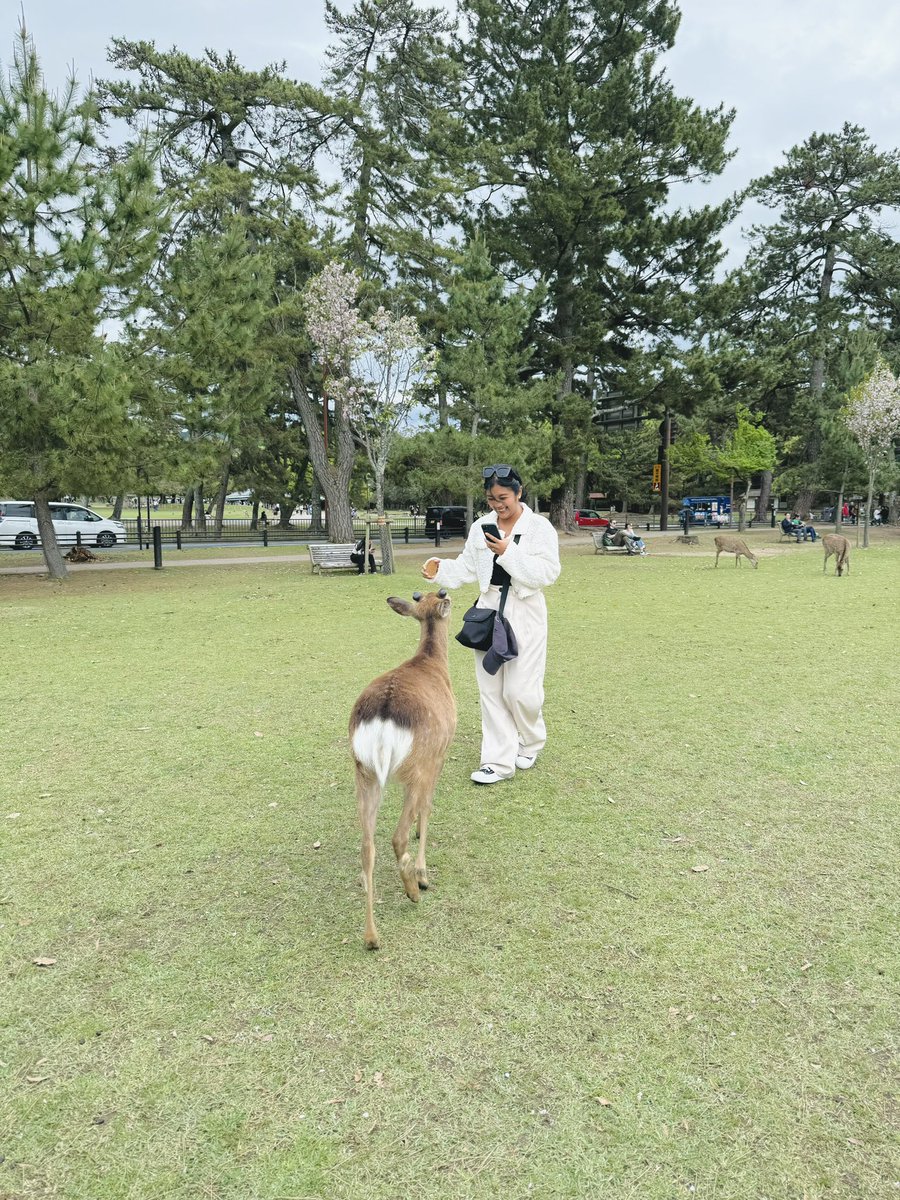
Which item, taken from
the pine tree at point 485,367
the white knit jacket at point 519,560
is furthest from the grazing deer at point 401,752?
the pine tree at point 485,367

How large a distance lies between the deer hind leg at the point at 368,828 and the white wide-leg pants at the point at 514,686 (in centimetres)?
184

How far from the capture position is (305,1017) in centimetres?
272

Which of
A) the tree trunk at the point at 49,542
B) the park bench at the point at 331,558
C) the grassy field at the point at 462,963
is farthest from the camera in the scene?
the park bench at the point at 331,558

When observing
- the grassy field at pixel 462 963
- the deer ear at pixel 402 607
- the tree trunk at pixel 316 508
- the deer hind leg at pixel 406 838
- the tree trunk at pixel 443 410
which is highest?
the tree trunk at pixel 443 410

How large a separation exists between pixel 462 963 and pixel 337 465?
2317cm

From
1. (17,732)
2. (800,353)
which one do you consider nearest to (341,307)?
(17,732)

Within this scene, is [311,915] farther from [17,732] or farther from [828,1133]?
[17,732]

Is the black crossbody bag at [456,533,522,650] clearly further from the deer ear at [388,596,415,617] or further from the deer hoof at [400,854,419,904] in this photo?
the deer hoof at [400,854,419,904]

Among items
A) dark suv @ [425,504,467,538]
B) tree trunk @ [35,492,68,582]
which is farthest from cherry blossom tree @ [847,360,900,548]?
tree trunk @ [35,492,68,582]

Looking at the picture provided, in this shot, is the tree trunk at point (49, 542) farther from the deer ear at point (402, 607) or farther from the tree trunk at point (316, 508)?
the tree trunk at point (316, 508)

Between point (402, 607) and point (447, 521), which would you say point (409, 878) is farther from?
point (447, 521)

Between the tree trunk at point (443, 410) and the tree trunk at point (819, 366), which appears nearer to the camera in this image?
the tree trunk at point (443, 410)

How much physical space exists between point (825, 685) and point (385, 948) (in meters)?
5.95

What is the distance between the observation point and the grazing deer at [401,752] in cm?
306
